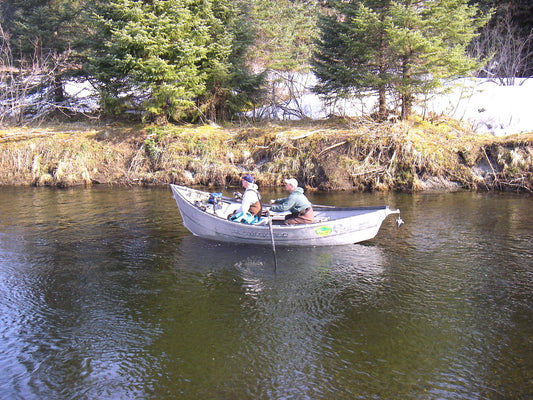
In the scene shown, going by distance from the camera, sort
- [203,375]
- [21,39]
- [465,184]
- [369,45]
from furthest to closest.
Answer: [21,39] → [369,45] → [465,184] → [203,375]

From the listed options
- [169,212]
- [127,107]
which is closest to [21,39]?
[127,107]

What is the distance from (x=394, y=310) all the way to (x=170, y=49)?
16.7 meters

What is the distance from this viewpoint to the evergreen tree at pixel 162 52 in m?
19.3

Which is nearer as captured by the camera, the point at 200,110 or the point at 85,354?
the point at 85,354

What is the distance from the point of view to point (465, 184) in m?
18.3

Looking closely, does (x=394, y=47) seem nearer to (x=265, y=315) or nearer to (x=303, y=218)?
(x=303, y=218)

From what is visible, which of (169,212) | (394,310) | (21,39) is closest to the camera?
(394,310)

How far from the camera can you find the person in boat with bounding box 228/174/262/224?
11.3m

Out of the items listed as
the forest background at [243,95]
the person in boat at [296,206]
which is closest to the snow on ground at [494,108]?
the forest background at [243,95]

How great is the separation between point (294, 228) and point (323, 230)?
0.68 meters

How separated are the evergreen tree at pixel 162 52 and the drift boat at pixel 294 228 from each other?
9.84m

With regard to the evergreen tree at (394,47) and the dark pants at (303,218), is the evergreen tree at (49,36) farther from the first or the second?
the dark pants at (303,218)

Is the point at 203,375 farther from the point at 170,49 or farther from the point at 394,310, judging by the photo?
the point at 170,49

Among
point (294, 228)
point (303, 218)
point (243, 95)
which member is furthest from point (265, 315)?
point (243, 95)
